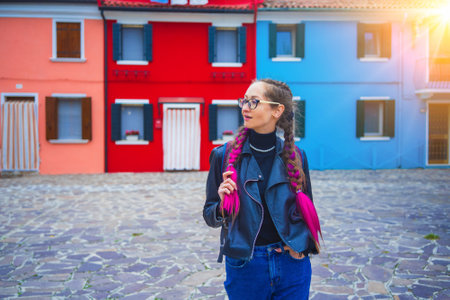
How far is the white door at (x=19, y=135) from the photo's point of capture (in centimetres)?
1658

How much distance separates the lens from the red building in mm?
17031

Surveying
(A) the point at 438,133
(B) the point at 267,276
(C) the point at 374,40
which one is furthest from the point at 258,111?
(A) the point at 438,133

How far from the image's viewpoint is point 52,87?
1688cm

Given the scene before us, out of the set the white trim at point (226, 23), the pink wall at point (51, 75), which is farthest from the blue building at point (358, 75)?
the pink wall at point (51, 75)

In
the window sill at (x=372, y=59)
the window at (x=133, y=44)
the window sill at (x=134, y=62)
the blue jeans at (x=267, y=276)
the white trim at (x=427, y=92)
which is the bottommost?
the blue jeans at (x=267, y=276)

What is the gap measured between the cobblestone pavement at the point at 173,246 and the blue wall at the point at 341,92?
6995 mm

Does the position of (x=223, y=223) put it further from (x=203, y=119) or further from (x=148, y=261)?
(x=203, y=119)

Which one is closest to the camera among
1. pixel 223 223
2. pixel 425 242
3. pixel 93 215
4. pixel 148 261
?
pixel 223 223

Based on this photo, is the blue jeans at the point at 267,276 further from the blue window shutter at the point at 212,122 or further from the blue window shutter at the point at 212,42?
the blue window shutter at the point at 212,42

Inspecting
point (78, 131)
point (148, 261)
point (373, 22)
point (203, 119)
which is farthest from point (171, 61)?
→ point (148, 261)

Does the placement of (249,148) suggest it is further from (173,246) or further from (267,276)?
(173,246)

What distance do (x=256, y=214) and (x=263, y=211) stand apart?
38 mm

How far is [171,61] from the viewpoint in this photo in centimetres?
1736

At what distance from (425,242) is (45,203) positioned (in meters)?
7.76
